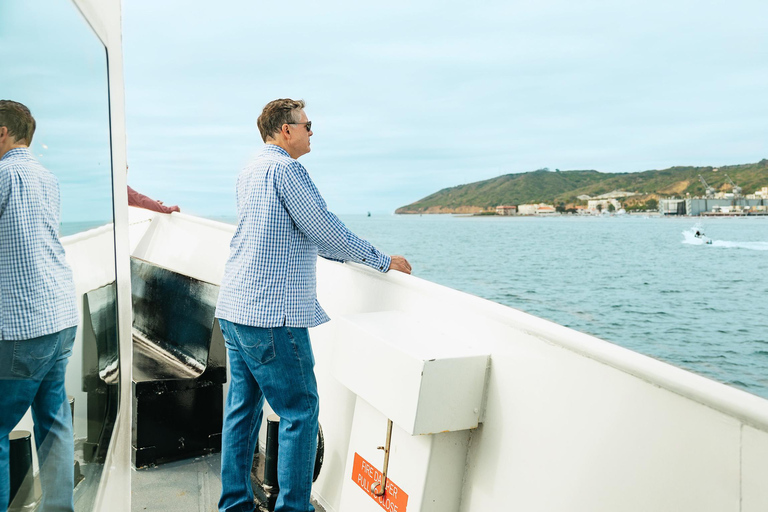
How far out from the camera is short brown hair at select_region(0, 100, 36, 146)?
22.2 inches

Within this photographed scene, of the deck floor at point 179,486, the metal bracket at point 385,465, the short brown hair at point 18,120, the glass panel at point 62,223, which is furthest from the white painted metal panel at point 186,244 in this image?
the short brown hair at point 18,120

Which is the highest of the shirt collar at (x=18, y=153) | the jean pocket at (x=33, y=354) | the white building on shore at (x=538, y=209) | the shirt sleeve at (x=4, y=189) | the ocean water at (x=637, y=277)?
the shirt collar at (x=18, y=153)

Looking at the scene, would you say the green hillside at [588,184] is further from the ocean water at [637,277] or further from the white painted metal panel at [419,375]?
the white painted metal panel at [419,375]

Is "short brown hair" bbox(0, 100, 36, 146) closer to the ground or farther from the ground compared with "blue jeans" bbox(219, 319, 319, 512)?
farther from the ground

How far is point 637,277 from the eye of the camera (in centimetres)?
6738

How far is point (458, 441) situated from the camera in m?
1.71

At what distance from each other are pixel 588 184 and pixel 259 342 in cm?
8589

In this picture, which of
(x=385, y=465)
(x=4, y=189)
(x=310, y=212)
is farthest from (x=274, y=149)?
(x=4, y=189)

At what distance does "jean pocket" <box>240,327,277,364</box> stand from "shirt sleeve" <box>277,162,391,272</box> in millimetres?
306

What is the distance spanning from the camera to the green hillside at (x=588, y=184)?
77.6 m

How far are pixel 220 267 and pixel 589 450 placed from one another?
7.34 feet

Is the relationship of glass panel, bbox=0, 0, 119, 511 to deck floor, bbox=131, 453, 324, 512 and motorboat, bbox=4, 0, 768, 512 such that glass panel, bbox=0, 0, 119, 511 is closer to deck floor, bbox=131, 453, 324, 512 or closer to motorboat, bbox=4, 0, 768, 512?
motorboat, bbox=4, 0, 768, 512

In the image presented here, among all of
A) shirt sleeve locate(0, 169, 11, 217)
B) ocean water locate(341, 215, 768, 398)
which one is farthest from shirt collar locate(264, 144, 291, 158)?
ocean water locate(341, 215, 768, 398)

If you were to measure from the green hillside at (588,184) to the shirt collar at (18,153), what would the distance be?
83.6 metres
